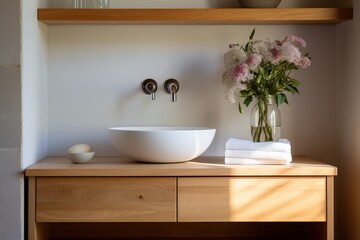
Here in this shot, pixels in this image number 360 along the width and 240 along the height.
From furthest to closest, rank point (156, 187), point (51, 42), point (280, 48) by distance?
point (51, 42) < point (280, 48) < point (156, 187)

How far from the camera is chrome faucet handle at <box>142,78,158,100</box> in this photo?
8.82 ft

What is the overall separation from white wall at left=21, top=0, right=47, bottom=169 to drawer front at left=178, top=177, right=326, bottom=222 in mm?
691

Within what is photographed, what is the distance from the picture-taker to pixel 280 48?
2.41 m

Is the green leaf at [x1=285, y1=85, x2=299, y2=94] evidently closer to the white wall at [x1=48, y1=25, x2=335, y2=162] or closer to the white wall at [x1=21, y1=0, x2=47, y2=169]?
the white wall at [x1=48, y1=25, x2=335, y2=162]

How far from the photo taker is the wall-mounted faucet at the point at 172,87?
2660 millimetres

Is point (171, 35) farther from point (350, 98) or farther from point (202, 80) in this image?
point (350, 98)

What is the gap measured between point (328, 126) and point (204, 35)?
0.80 m

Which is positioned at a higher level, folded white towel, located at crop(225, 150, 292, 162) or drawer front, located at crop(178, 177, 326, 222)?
folded white towel, located at crop(225, 150, 292, 162)

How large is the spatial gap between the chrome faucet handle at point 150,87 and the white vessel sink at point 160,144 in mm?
411

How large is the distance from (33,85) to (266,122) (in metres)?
1.09

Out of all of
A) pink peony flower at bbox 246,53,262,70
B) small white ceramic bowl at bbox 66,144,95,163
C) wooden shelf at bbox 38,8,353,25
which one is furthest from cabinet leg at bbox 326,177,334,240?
small white ceramic bowl at bbox 66,144,95,163

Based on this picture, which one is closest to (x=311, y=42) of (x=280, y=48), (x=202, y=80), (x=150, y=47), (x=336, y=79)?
(x=336, y=79)

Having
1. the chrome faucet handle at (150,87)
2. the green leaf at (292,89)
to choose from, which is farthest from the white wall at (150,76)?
the green leaf at (292,89)

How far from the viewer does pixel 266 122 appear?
252 centimetres
